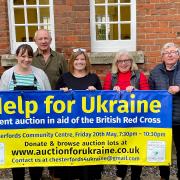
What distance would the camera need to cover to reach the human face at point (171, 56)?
153 inches

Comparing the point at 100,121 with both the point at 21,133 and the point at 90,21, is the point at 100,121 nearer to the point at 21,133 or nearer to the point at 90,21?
the point at 21,133

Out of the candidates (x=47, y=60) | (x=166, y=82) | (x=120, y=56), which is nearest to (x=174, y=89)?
(x=166, y=82)

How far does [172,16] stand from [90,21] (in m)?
1.42

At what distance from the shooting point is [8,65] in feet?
19.5

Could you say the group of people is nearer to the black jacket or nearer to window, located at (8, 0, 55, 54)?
the black jacket

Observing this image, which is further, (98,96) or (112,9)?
(112,9)

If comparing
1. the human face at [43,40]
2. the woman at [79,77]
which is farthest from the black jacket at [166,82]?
the human face at [43,40]

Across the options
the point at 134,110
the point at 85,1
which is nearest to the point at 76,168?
the point at 134,110

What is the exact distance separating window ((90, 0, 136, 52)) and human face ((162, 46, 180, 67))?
2197 mm

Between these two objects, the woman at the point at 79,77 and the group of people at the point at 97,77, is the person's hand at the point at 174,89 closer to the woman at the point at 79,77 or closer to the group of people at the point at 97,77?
the group of people at the point at 97,77

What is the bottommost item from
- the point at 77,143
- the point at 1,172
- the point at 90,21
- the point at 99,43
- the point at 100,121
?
the point at 1,172

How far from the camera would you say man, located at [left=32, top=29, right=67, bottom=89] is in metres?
4.44

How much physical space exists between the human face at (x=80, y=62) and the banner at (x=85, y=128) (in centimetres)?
31

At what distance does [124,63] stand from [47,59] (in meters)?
1.11
